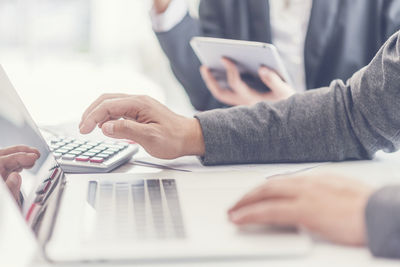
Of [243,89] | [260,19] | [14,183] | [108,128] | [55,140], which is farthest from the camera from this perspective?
[260,19]

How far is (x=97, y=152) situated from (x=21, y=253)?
30cm

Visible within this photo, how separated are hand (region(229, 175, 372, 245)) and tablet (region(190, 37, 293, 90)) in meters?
0.53

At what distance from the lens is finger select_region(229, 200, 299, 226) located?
1.52 feet

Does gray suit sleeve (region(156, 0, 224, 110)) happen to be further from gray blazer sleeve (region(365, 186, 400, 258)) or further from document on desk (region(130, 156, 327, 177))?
gray blazer sleeve (region(365, 186, 400, 258))

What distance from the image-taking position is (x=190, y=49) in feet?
4.46

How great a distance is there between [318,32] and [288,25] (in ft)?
0.54

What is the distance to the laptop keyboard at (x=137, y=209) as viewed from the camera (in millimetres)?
465

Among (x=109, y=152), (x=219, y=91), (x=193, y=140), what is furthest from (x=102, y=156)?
(x=219, y=91)

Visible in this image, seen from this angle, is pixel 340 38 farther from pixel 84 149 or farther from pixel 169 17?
pixel 84 149

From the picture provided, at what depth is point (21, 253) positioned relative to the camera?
44 centimetres

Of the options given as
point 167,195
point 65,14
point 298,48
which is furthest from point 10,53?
point 167,195

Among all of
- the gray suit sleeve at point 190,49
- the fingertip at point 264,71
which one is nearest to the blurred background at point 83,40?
the gray suit sleeve at point 190,49

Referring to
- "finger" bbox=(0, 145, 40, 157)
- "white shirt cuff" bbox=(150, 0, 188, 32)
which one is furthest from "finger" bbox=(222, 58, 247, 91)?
"finger" bbox=(0, 145, 40, 157)

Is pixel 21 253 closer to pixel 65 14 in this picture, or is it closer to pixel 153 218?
pixel 153 218
